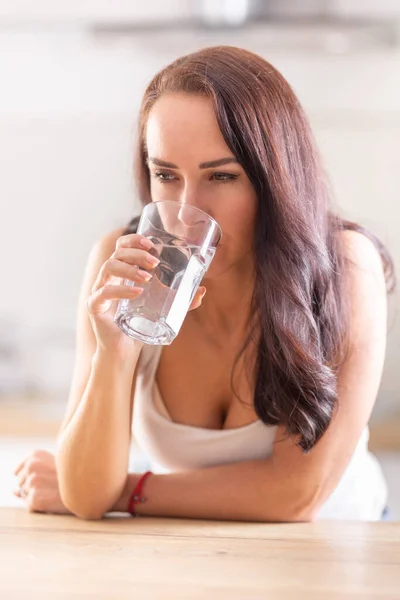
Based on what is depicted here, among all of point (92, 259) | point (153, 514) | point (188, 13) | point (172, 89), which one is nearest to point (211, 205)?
point (172, 89)

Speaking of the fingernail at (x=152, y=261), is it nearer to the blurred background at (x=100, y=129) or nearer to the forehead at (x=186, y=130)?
the forehead at (x=186, y=130)

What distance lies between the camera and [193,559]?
102 centimetres

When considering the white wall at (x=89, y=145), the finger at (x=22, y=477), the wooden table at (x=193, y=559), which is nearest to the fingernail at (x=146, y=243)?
the wooden table at (x=193, y=559)

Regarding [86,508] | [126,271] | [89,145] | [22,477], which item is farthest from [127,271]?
[89,145]

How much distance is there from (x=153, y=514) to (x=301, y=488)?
0.72 ft

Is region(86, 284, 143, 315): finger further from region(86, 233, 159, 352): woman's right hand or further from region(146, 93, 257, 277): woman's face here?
region(146, 93, 257, 277): woman's face

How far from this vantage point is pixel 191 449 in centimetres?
148

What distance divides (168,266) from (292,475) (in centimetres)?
40

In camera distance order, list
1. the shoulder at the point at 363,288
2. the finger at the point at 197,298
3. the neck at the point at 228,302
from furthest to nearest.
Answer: the neck at the point at 228,302
the shoulder at the point at 363,288
the finger at the point at 197,298

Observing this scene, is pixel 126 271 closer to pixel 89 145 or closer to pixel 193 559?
pixel 193 559

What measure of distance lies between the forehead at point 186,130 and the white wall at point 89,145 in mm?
1340

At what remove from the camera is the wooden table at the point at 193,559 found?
913 millimetres

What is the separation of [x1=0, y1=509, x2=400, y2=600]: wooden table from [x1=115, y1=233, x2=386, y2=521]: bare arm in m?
0.05

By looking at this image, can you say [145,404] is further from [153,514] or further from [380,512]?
[380,512]
